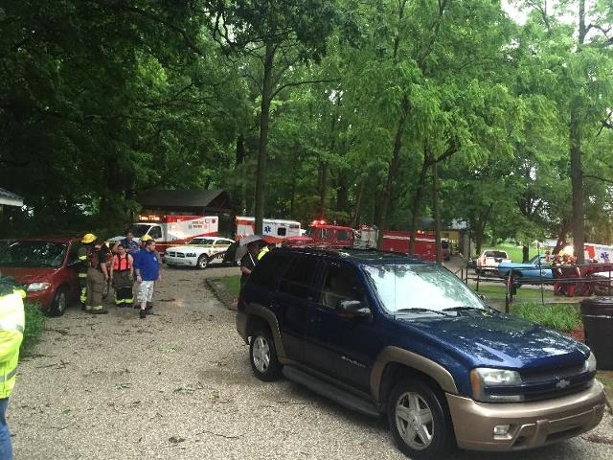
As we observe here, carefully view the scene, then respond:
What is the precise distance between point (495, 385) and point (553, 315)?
7.14m

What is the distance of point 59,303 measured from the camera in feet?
38.1

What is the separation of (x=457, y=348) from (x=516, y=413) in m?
0.64

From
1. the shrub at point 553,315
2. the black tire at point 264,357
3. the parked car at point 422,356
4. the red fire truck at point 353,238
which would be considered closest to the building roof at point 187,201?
the red fire truck at point 353,238

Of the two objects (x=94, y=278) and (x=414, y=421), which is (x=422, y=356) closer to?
(x=414, y=421)

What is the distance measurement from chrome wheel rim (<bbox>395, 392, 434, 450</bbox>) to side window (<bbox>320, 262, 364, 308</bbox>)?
115 centimetres

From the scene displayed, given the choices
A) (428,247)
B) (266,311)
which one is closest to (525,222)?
(428,247)

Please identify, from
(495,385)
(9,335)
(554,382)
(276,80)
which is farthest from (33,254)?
(276,80)

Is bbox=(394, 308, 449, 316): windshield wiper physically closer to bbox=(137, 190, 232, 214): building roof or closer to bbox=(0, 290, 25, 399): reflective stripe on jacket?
bbox=(0, 290, 25, 399): reflective stripe on jacket

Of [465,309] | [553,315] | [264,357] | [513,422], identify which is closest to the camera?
[513,422]

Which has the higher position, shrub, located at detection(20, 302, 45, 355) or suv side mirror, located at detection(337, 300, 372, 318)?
suv side mirror, located at detection(337, 300, 372, 318)

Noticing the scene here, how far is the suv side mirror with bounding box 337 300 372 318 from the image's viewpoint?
5445mm

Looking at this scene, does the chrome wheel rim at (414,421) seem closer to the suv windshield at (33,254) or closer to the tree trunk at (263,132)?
the suv windshield at (33,254)

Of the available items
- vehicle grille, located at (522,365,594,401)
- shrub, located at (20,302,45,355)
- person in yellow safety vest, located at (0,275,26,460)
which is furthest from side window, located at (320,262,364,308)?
shrub, located at (20,302,45,355)

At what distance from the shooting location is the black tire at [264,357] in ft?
23.0
